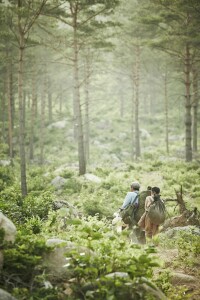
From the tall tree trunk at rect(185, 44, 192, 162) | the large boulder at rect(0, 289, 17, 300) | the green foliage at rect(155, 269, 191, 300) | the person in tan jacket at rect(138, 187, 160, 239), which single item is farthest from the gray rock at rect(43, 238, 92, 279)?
the tall tree trunk at rect(185, 44, 192, 162)

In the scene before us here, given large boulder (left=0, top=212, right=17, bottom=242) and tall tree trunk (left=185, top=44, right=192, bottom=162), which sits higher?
tall tree trunk (left=185, top=44, right=192, bottom=162)

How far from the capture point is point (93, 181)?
1711 centimetres

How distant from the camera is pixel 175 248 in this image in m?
8.27

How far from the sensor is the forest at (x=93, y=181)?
15.9 ft

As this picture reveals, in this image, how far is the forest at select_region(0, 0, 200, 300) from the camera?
4840 millimetres

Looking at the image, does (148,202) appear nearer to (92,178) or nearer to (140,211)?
(140,211)

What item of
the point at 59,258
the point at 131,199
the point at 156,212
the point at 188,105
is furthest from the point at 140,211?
the point at 188,105

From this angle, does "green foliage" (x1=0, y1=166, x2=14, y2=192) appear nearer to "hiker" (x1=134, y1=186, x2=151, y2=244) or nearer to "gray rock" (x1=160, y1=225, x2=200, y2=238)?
"hiker" (x1=134, y1=186, x2=151, y2=244)

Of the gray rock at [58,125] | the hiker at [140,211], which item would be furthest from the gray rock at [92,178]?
the gray rock at [58,125]

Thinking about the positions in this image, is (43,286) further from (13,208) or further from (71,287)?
(13,208)

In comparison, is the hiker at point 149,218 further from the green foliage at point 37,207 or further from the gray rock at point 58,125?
the gray rock at point 58,125

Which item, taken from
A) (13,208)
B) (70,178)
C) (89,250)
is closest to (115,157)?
(70,178)

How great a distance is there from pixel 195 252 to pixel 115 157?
23.5m

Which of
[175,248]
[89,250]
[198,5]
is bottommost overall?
[175,248]
